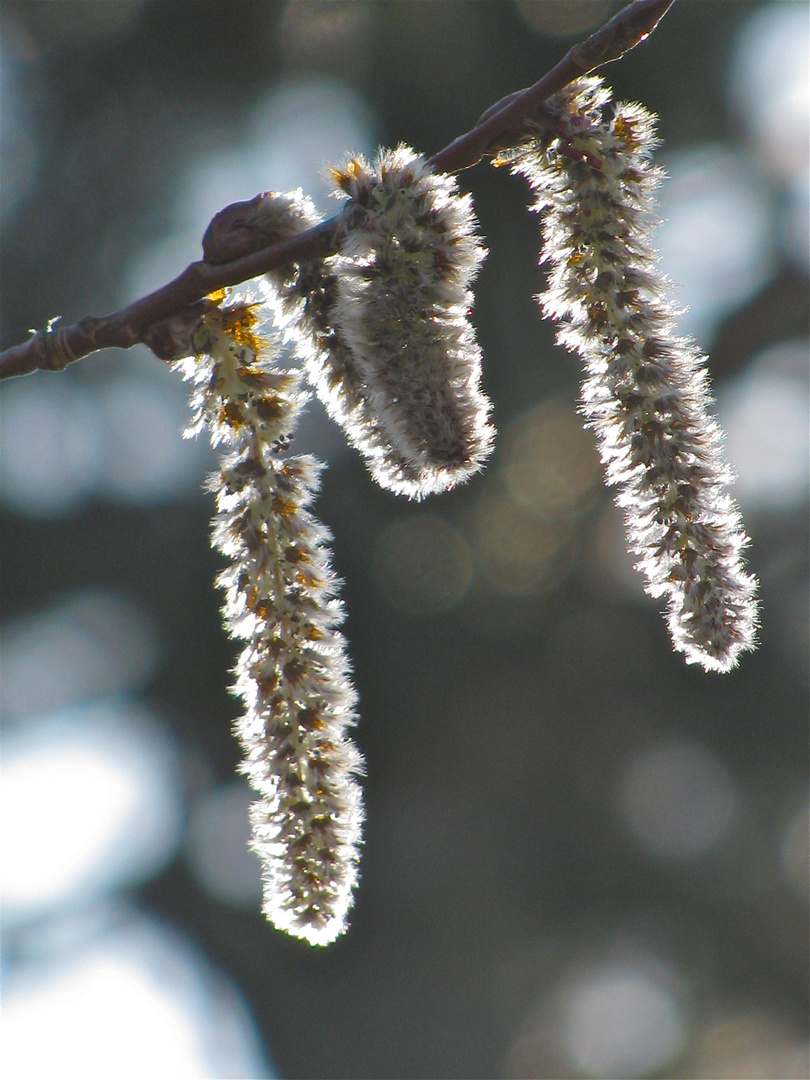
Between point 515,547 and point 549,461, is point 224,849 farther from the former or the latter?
point 549,461

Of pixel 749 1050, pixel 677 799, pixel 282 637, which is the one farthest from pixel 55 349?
pixel 749 1050

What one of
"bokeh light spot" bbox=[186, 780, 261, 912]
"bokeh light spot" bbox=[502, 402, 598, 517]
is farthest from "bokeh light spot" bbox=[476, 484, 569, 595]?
"bokeh light spot" bbox=[186, 780, 261, 912]

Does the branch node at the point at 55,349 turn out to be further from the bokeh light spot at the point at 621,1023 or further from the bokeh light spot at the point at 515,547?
the bokeh light spot at the point at 621,1023

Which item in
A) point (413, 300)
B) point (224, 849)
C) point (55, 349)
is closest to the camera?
point (413, 300)

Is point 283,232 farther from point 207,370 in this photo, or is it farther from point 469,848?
point 469,848

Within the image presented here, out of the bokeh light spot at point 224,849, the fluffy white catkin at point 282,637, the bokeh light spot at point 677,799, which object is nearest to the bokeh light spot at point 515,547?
the bokeh light spot at point 677,799

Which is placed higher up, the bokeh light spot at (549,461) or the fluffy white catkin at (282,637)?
the fluffy white catkin at (282,637)
